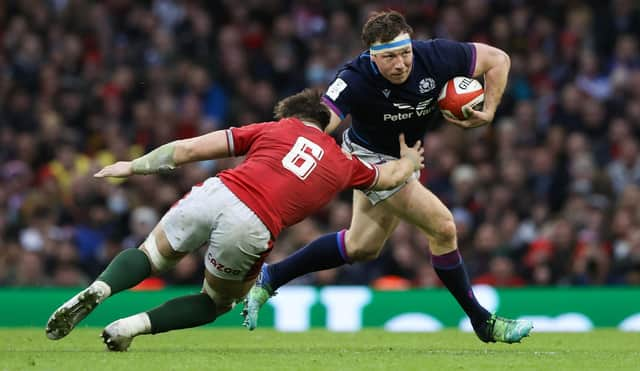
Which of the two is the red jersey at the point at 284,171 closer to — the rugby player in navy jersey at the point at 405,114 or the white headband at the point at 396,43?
the rugby player in navy jersey at the point at 405,114

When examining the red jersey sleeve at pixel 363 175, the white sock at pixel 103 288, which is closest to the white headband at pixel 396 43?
the red jersey sleeve at pixel 363 175

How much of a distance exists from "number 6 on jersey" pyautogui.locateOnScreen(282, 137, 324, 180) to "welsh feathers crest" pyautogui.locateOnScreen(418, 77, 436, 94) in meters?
1.28

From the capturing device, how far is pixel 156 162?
7727mm

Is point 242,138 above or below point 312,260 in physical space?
above

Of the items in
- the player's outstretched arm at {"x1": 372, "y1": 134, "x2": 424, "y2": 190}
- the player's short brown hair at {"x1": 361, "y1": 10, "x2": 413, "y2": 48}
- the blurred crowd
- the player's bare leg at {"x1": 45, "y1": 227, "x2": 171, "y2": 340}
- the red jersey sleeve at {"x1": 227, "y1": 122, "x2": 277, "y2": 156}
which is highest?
the player's short brown hair at {"x1": 361, "y1": 10, "x2": 413, "y2": 48}

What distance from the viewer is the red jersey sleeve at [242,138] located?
Result: 776cm

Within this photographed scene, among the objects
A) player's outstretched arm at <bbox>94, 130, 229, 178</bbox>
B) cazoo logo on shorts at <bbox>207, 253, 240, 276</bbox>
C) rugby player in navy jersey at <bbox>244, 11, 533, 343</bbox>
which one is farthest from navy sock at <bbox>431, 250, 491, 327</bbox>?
player's outstretched arm at <bbox>94, 130, 229, 178</bbox>

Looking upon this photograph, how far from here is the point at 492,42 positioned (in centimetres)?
1639

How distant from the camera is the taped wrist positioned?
770cm

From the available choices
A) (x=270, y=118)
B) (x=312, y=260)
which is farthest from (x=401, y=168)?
(x=270, y=118)

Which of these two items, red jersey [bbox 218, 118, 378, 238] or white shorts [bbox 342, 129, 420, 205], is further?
white shorts [bbox 342, 129, 420, 205]

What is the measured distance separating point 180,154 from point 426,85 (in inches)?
74.3

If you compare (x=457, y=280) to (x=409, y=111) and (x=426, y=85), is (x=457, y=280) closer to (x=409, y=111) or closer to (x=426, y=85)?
(x=409, y=111)

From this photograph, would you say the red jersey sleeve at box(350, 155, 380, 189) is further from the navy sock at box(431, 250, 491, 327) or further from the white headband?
the navy sock at box(431, 250, 491, 327)
